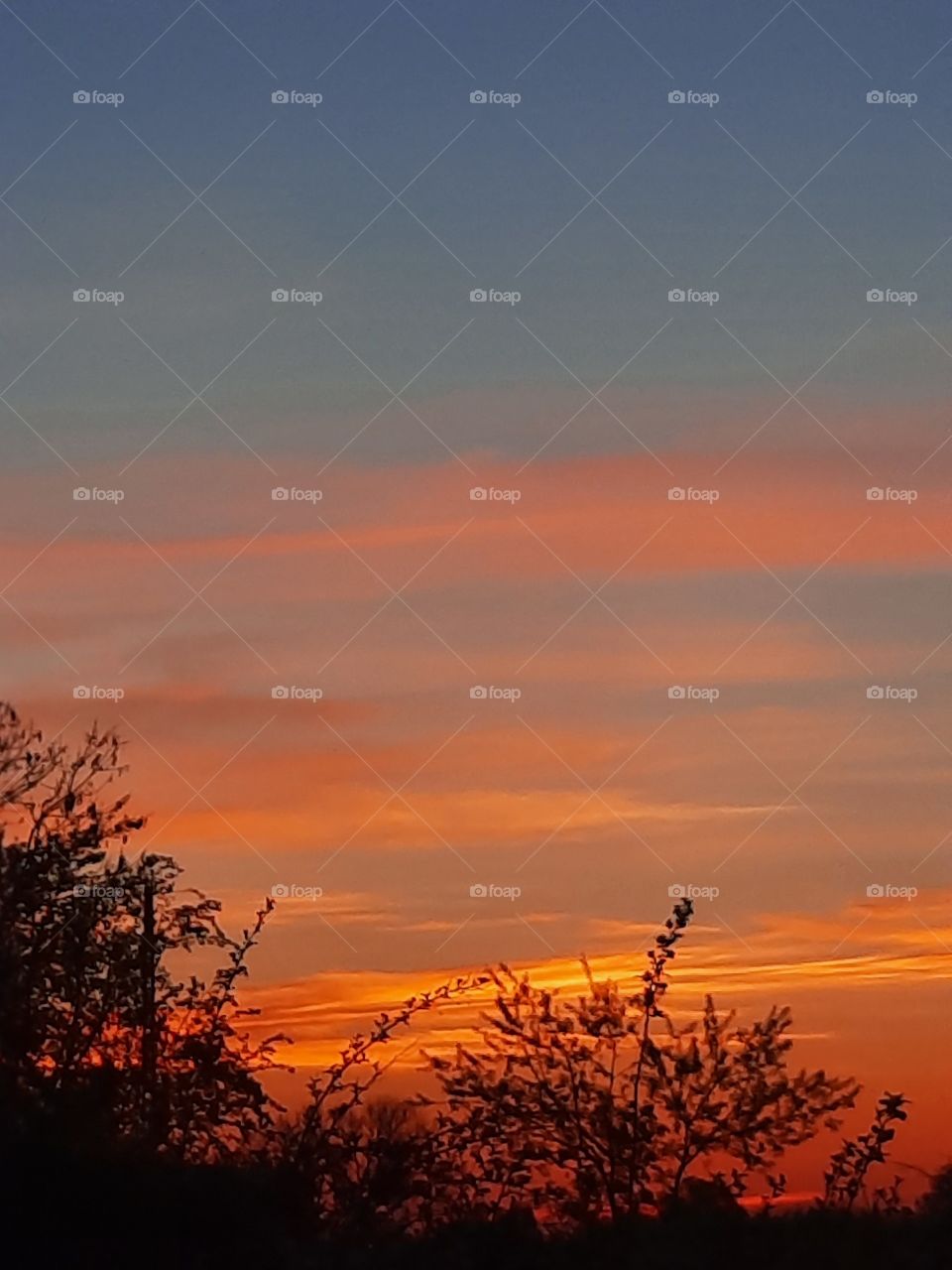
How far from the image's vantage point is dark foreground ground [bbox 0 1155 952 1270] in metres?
17.0

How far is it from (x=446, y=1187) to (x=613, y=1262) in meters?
6.56

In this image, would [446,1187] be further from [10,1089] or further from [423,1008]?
[10,1089]

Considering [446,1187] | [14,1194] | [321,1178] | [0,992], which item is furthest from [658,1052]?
[14,1194]

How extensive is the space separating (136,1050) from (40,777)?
344 cm

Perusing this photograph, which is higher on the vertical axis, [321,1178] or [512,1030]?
[512,1030]

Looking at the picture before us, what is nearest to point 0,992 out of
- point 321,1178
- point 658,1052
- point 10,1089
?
point 10,1089

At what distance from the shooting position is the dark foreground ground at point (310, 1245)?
16953 mm

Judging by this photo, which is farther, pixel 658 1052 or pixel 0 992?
pixel 658 1052

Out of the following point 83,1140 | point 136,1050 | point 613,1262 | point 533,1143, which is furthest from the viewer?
point 136,1050

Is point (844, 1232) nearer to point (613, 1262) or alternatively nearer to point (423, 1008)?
point (613, 1262)

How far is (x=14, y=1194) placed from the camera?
17547mm

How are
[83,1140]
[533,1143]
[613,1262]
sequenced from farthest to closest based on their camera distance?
[533,1143] → [83,1140] → [613,1262]

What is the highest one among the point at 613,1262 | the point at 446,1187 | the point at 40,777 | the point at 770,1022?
the point at 40,777

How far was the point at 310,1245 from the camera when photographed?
59.7ft
